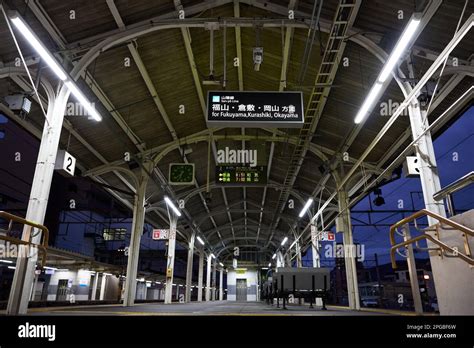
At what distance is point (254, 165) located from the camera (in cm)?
1223

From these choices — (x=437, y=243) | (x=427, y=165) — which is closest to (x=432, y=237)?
(x=437, y=243)

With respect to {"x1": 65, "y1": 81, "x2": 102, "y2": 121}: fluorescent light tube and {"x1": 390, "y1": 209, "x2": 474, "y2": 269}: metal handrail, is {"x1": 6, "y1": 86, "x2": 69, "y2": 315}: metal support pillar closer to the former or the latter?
{"x1": 65, "y1": 81, "x2": 102, "y2": 121}: fluorescent light tube

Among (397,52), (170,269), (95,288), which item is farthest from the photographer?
(95,288)

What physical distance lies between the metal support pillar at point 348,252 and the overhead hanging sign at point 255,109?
696cm

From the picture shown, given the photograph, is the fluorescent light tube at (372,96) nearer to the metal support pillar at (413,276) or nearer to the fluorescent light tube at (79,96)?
the metal support pillar at (413,276)

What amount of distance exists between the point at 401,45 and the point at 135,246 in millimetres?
11470

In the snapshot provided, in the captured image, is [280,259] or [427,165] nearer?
[427,165]

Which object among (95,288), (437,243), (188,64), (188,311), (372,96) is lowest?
(188,311)

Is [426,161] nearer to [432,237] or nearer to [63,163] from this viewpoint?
[432,237]

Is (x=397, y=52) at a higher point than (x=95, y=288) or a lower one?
higher

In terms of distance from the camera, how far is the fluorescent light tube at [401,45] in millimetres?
5285

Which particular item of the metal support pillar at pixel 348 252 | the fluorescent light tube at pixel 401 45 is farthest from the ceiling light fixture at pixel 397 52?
the metal support pillar at pixel 348 252

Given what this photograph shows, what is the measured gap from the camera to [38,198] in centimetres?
684
